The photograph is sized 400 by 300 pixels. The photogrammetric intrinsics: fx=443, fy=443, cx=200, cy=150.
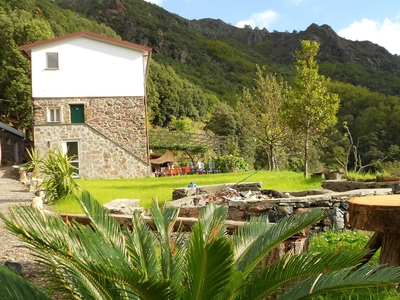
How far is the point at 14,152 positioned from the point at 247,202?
26392 millimetres

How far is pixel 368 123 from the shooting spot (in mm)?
43906

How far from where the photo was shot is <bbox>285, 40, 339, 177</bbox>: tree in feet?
58.9

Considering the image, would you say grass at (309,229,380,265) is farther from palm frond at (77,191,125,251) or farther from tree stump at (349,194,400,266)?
palm frond at (77,191,125,251)

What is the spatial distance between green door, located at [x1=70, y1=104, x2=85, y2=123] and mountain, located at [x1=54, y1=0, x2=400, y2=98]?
42.1 meters

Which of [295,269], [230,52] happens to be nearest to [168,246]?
[295,269]

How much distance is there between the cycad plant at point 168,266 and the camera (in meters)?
1.69

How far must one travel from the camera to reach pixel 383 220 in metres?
3.31

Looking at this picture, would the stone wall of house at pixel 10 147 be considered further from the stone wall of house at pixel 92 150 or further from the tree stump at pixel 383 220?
the tree stump at pixel 383 220

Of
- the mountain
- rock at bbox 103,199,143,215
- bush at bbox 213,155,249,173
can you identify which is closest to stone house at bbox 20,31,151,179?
bush at bbox 213,155,249,173

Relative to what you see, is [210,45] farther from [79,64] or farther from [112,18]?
[79,64]

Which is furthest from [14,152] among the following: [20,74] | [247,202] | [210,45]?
[210,45]

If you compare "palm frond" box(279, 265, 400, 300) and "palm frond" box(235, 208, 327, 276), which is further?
"palm frond" box(235, 208, 327, 276)

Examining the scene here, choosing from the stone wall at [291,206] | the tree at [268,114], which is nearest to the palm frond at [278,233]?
the stone wall at [291,206]

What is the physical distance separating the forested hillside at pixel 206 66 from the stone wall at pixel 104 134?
942cm
